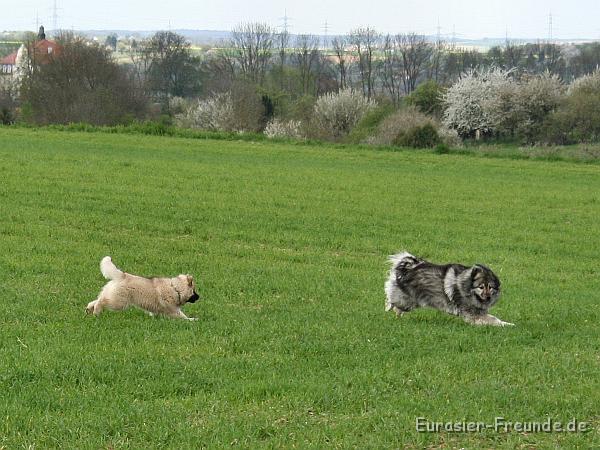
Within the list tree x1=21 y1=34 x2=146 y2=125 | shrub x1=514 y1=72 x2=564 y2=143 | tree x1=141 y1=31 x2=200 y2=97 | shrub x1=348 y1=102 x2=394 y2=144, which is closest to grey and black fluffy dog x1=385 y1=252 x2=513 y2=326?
shrub x1=348 y1=102 x2=394 y2=144

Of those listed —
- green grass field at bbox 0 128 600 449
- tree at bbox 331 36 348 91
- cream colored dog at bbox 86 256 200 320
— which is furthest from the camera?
tree at bbox 331 36 348 91

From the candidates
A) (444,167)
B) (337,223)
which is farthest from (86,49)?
(337,223)

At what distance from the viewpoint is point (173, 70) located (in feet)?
385

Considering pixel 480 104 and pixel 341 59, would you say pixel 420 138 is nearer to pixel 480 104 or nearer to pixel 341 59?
pixel 480 104

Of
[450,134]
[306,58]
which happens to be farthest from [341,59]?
[450,134]

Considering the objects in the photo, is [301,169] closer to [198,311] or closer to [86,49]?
[198,311]

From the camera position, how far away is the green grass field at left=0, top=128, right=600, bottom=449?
7281 millimetres

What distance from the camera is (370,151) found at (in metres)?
44.6

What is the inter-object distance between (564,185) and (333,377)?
2669cm

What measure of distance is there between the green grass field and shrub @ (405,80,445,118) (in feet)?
169

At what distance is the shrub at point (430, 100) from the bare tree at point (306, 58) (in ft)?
94.2

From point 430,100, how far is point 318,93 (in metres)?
32.5

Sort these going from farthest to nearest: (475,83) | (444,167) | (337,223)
Result: (475,83) → (444,167) → (337,223)

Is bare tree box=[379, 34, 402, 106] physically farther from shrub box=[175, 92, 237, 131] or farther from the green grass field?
the green grass field
